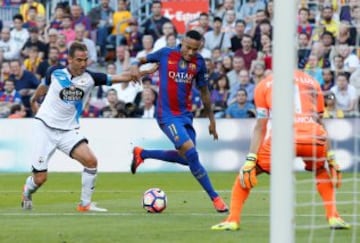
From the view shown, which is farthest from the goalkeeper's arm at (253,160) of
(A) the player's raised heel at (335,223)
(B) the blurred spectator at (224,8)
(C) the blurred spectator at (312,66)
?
(B) the blurred spectator at (224,8)

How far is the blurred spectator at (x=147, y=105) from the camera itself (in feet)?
78.5

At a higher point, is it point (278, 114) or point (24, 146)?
point (278, 114)

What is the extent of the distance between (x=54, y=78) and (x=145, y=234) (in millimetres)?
3709

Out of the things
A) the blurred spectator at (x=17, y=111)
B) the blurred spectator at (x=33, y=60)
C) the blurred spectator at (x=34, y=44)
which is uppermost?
the blurred spectator at (x=34, y=44)

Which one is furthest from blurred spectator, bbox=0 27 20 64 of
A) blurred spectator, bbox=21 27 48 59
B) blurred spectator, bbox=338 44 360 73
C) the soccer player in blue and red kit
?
blurred spectator, bbox=338 44 360 73

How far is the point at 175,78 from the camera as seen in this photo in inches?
606

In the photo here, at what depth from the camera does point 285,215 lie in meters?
8.02

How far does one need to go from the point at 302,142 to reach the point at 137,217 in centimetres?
314

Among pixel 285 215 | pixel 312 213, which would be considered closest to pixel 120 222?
pixel 312 213

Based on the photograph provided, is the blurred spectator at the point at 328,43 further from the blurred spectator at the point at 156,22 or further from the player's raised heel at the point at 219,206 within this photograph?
the blurred spectator at the point at 156,22

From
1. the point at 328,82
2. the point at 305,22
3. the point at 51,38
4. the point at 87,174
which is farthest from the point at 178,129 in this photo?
the point at 51,38

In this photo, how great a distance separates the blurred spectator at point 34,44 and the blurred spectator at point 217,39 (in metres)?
3.74

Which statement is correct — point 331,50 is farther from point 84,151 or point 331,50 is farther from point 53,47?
point 53,47

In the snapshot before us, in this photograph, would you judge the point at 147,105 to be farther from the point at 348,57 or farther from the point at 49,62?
the point at 348,57
